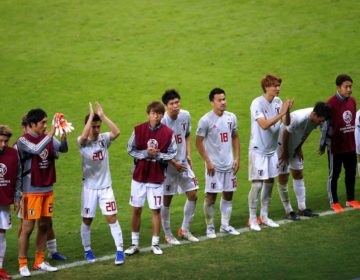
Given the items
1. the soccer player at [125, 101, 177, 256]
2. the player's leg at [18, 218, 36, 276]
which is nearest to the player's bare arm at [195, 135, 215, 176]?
the soccer player at [125, 101, 177, 256]

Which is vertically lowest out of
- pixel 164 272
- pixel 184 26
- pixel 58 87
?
pixel 164 272

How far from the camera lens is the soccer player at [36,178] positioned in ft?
36.4

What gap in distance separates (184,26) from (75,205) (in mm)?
9427

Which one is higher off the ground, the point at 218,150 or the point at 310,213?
the point at 218,150

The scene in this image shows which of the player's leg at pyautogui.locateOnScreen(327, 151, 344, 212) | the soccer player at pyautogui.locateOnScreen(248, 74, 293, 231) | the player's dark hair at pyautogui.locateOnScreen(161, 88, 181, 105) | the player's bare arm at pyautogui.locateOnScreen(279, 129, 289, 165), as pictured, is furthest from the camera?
the player's leg at pyautogui.locateOnScreen(327, 151, 344, 212)

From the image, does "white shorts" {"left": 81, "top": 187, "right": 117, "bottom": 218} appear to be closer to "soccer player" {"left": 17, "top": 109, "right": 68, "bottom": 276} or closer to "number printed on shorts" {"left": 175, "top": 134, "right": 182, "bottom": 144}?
"soccer player" {"left": 17, "top": 109, "right": 68, "bottom": 276}

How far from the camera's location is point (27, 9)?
79.3 ft

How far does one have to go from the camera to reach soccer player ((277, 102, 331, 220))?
42.6ft

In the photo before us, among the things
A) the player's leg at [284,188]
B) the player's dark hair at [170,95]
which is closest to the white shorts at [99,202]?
the player's dark hair at [170,95]

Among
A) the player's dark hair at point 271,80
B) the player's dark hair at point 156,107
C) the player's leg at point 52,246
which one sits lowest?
the player's leg at point 52,246

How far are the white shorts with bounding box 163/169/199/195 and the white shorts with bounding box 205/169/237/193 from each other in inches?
8.8

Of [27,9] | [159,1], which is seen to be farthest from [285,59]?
[27,9]

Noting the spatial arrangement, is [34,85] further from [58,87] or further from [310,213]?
[310,213]

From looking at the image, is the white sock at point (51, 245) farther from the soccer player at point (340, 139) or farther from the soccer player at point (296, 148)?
the soccer player at point (340, 139)
